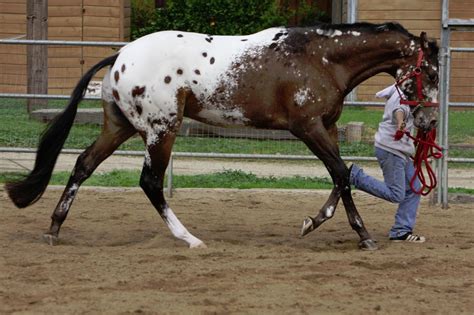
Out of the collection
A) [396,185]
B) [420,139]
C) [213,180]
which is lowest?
[213,180]

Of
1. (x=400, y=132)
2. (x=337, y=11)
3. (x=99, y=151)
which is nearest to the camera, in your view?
(x=400, y=132)

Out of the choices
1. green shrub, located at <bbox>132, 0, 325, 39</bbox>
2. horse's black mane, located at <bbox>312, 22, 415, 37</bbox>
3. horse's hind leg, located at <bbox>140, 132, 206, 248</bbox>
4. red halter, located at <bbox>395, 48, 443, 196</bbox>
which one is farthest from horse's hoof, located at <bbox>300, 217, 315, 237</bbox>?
green shrub, located at <bbox>132, 0, 325, 39</bbox>

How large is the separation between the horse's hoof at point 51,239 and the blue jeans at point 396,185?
236 centimetres

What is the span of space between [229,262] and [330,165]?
3.96ft

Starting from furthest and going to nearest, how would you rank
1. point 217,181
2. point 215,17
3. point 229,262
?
point 215,17, point 217,181, point 229,262

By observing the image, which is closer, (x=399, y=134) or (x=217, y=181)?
(x=399, y=134)

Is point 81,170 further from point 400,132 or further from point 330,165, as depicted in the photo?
point 400,132

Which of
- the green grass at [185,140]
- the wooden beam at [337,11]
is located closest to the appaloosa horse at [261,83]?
the green grass at [185,140]

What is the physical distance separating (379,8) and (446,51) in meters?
7.95

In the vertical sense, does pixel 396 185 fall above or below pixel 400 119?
below

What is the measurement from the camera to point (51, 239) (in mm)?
8070

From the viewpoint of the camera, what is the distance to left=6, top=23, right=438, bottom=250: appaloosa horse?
798 centimetres

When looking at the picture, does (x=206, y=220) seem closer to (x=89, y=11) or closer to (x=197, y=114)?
(x=197, y=114)

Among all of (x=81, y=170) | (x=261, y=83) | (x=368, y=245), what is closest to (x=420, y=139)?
(x=368, y=245)
